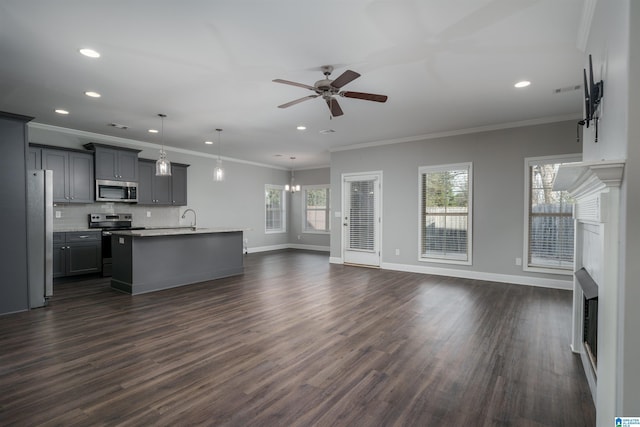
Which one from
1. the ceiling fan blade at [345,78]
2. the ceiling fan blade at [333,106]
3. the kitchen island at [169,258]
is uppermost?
the ceiling fan blade at [345,78]

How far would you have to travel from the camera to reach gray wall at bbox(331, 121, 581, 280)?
5.30m

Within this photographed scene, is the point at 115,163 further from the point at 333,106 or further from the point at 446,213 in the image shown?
the point at 446,213

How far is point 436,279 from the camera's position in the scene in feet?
18.9

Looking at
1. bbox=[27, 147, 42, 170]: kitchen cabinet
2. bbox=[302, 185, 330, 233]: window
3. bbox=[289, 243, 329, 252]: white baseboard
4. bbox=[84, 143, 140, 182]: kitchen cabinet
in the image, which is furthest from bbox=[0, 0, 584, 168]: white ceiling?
bbox=[289, 243, 329, 252]: white baseboard

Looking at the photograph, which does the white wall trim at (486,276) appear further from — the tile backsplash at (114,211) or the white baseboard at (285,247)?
the tile backsplash at (114,211)

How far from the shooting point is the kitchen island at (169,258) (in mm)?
4781

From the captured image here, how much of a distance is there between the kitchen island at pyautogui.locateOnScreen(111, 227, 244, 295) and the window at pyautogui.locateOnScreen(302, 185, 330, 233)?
4.33 meters

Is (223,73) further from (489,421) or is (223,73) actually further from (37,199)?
(489,421)

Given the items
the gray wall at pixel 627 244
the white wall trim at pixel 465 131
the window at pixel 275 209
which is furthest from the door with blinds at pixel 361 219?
the gray wall at pixel 627 244

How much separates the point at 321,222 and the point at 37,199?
7.19m

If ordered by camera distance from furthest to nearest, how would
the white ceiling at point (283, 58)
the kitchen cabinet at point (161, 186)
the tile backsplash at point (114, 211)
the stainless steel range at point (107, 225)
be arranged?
the kitchen cabinet at point (161, 186)
the stainless steel range at point (107, 225)
the tile backsplash at point (114, 211)
the white ceiling at point (283, 58)

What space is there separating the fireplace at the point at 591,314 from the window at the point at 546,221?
3.09 metres

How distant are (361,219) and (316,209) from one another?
10.9 feet

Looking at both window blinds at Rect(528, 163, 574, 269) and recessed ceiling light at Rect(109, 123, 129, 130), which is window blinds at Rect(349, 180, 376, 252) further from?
recessed ceiling light at Rect(109, 123, 129, 130)
